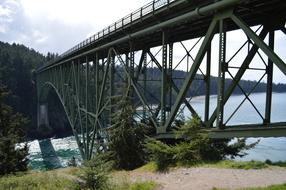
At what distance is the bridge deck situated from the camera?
50.9 ft

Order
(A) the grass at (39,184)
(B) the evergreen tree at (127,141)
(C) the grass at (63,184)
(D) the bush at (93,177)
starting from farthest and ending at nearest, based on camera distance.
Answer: (B) the evergreen tree at (127,141) < (A) the grass at (39,184) < (C) the grass at (63,184) < (D) the bush at (93,177)

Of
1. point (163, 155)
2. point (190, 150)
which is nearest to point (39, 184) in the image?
point (163, 155)

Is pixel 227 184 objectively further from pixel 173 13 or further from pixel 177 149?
pixel 173 13

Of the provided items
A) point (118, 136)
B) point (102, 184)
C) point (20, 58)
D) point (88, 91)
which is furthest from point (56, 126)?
point (102, 184)

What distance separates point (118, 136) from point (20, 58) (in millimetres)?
130542

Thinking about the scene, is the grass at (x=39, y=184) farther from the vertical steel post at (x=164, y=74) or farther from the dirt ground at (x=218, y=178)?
the vertical steel post at (x=164, y=74)

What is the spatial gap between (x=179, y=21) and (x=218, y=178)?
308 inches

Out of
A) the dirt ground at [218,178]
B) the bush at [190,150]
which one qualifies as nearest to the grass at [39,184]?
the dirt ground at [218,178]

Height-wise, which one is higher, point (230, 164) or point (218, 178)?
point (230, 164)

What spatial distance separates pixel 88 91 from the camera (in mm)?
38219

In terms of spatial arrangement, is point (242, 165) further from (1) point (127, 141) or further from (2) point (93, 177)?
(1) point (127, 141)

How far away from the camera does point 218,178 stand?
1341 cm

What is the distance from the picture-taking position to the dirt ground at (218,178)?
A: 12.4 m

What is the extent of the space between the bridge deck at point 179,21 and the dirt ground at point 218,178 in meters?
5.79
